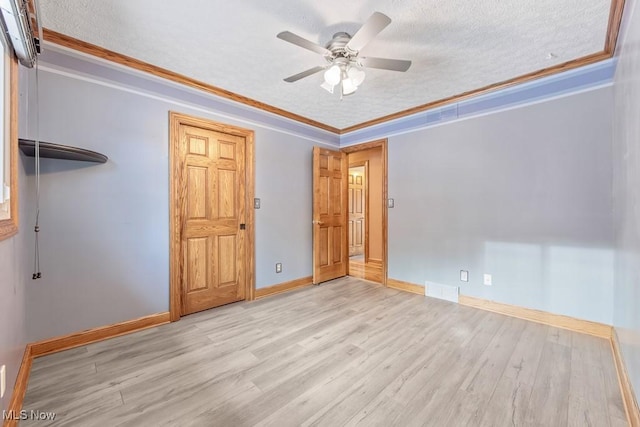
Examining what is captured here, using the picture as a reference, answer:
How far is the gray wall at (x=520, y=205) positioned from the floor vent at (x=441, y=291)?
0.23ft

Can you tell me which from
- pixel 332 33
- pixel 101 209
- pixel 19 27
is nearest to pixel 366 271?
pixel 332 33

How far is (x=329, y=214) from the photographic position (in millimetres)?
4199

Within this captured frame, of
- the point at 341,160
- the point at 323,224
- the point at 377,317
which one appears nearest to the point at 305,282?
the point at 323,224

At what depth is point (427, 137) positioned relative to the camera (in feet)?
11.4

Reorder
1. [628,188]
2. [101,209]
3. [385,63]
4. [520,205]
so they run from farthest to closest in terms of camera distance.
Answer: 1. [520,205]
2. [101,209]
3. [385,63]
4. [628,188]

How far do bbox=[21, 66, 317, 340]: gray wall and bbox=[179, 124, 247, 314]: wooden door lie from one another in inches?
8.0

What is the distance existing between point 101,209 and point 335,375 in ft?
7.67

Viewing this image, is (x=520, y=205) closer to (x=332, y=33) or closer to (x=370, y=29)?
(x=370, y=29)

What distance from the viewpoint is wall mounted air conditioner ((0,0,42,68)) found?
1.17 m

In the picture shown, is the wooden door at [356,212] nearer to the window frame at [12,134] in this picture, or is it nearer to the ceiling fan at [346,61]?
the ceiling fan at [346,61]

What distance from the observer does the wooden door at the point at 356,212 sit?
666cm

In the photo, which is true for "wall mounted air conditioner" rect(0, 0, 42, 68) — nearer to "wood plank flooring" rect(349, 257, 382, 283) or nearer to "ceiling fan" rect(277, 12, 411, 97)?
"ceiling fan" rect(277, 12, 411, 97)

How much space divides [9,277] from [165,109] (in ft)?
6.11

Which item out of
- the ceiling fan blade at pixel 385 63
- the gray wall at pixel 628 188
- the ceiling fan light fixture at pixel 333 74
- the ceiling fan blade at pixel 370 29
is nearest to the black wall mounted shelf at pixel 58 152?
the ceiling fan light fixture at pixel 333 74
